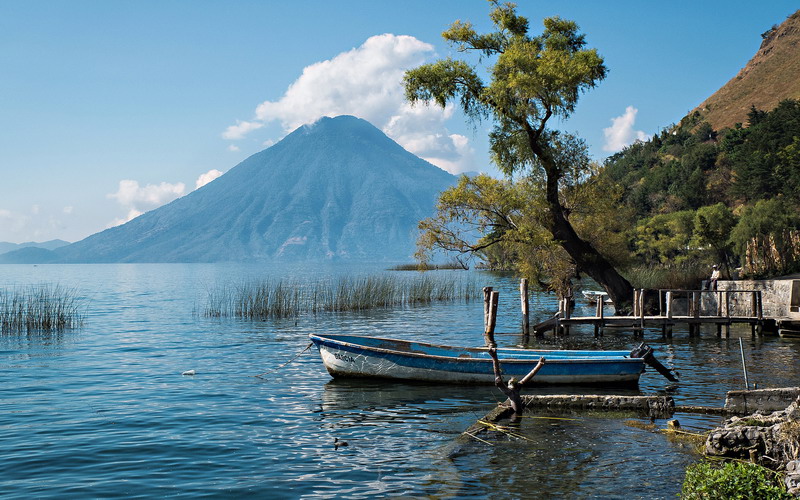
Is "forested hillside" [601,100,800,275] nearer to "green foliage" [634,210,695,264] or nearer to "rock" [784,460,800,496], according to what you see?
"green foliage" [634,210,695,264]

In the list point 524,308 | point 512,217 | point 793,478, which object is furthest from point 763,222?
point 793,478

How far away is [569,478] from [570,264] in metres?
26.5

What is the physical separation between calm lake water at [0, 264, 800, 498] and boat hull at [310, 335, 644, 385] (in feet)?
1.12

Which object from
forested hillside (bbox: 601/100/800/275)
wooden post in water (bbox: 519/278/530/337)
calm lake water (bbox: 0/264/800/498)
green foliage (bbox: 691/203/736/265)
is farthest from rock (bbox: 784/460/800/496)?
green foliage (bbox: 691/203/736/265)

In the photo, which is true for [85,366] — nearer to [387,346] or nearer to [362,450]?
[387,346]

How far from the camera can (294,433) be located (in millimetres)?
13453

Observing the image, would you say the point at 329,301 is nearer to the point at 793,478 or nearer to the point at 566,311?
the point at 566,311

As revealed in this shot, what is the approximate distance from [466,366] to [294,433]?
5.89 metres

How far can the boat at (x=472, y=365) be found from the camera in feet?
57.9

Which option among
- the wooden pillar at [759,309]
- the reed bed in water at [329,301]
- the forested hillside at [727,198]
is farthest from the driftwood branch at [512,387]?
the forested hillside at [727,198]

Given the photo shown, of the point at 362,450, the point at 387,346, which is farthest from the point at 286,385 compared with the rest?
the point at 362,450

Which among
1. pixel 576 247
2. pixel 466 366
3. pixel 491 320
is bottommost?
pixel 466 366

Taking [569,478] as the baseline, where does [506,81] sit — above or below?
above

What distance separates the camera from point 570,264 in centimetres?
3581
